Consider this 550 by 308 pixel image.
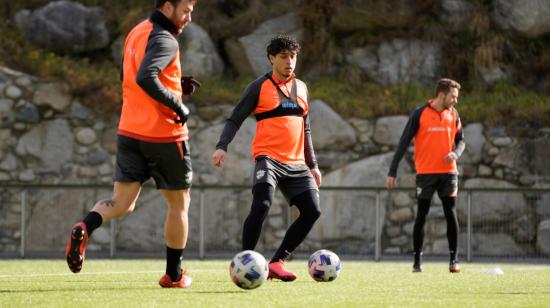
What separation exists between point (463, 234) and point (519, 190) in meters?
1.05

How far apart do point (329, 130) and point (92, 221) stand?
461 inches

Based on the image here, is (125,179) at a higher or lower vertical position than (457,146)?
lower

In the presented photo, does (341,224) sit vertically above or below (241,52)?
below

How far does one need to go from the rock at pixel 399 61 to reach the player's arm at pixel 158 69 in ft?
42.8

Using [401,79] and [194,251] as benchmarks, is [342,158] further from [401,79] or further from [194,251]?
[194,251]

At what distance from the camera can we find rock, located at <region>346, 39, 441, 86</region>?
20000 mm

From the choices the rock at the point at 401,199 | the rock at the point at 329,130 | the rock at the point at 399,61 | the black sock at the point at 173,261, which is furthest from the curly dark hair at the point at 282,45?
the rock at the point at 399,61

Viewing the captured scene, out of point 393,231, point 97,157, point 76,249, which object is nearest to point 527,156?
point 393,231

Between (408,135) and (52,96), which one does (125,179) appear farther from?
(52,96)

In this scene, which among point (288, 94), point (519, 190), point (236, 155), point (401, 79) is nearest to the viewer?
point (288, 94)

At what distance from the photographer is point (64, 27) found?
64.5 ft

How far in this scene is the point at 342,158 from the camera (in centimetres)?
1850

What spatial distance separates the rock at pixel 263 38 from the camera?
19.9 m

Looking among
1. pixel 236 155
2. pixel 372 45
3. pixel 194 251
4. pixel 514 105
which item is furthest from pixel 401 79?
pixel 194 251
